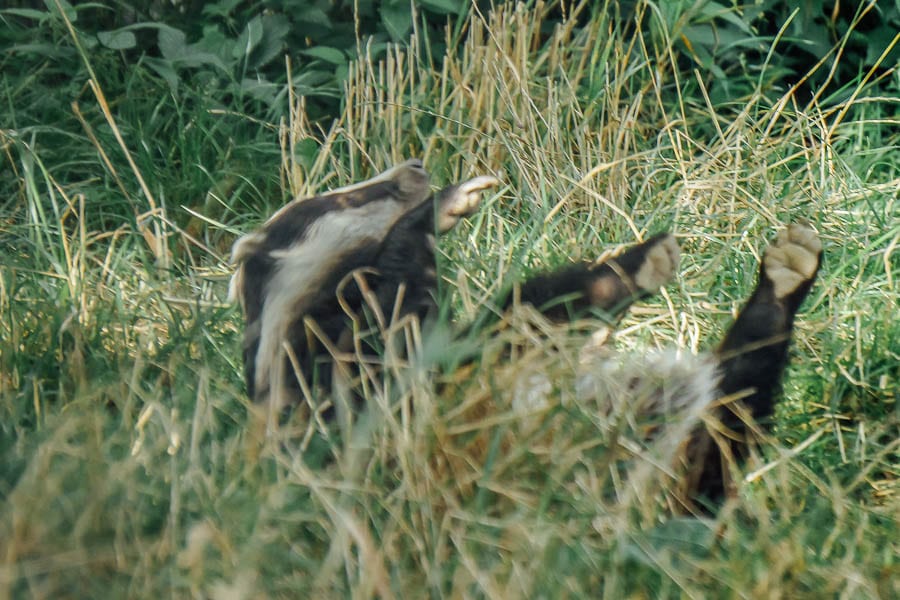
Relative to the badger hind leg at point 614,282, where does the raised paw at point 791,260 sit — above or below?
above

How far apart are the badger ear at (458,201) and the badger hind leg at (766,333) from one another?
2.07ft

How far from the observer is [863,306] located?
10.6ft

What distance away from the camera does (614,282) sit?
271 cm

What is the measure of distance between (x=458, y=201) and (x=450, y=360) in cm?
55

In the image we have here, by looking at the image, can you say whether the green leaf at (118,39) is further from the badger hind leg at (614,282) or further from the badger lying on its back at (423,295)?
the badger hind leg at (614,282)

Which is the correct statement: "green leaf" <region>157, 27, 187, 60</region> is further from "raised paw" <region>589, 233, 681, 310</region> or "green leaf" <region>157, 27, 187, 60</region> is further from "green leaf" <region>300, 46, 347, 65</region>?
"raised paw" <region>589, 233, 681, 310</region>

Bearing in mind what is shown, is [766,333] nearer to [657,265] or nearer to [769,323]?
[769,323]

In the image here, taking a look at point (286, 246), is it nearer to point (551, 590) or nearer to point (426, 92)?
point (551, 590)

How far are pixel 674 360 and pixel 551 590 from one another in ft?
3.04

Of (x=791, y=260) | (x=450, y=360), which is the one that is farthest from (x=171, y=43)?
(x=791, y=260)

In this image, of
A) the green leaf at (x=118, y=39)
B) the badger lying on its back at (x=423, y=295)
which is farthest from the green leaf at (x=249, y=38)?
the badger lying on its back at (x=423, y=295)

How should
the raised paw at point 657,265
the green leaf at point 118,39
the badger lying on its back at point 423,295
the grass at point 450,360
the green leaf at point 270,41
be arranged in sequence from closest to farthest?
the grass at point 450,360
the badger lying on its back at point 423,295
the raised paw at point 657,265
the green leaf at point 118,39
the green leaf at point 270,41

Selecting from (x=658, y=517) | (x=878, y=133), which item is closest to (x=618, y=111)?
(x=878, y=133)

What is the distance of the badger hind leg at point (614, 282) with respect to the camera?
269cm
